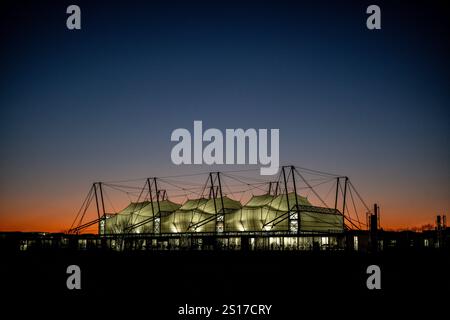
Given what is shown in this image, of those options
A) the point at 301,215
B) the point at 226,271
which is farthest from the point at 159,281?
the point at 301,215

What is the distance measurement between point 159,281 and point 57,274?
1508 cm

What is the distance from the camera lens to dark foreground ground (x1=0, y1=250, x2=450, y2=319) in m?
47.9

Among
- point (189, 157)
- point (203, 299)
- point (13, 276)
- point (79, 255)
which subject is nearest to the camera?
point (189, 157)

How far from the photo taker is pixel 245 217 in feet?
332

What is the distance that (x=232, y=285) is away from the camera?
57.9 m

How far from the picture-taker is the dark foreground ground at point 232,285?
47875 millimetres

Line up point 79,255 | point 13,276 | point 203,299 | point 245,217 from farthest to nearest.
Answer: point 245,217 < point 79,255 < point 13,276 < point 203,299

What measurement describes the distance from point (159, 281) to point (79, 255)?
70.1 feet
